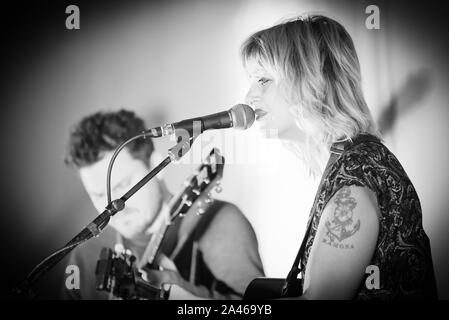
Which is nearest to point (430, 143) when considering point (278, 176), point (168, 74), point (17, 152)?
point (278, 176)

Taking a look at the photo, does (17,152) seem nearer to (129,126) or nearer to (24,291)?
(129,126)

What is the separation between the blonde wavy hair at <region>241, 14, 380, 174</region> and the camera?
1478 millimetres

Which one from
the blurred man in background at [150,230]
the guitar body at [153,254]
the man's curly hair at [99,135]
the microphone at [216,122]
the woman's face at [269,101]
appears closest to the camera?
the microphone at [216,122]

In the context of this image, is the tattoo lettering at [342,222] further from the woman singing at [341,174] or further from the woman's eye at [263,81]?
the woman's eye at [263,81]

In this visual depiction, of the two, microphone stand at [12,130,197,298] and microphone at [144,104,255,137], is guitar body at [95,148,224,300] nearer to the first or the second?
microphone stand at [12,130,197,298]

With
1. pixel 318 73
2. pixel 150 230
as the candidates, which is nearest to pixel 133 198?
pixel 150 230

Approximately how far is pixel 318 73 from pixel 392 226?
594 millimetres

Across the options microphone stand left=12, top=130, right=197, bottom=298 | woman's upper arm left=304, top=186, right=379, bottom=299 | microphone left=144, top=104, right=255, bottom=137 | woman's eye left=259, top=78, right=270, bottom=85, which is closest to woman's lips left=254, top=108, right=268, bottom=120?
woman's eye left=259, top=78, right=270, bottom=85

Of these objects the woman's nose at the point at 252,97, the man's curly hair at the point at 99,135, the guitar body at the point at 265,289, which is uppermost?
the woman's nose at the point at 252,97

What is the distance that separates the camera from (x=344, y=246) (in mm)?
1173

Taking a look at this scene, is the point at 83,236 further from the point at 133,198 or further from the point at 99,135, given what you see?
the point at 99,135

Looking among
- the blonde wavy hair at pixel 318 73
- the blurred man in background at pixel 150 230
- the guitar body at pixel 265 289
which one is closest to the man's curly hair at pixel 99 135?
the blurred man in background at pixel 150 230

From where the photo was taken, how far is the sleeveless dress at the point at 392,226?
1227mm

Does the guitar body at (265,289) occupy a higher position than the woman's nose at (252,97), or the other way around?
the woman's nose at (252,97)
